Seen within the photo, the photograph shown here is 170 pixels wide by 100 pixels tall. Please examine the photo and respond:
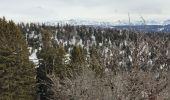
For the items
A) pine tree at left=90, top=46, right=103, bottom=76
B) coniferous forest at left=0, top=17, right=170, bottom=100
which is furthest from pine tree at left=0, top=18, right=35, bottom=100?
pine tree at left=90, top=46, right=103, bottom=76

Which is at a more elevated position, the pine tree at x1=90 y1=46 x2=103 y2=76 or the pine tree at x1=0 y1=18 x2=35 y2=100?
the pine tree at x1=90 y1=46 x2=103 y2=76

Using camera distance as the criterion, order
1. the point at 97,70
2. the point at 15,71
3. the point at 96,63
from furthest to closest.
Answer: the point at 15,71, the point at 97,70, the point at 96,63

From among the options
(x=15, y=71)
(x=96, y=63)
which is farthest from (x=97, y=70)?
(x=15, y=71)

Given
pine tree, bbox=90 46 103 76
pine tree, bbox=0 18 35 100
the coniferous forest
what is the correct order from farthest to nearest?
pine tree, bbox=0 18 35 100 → pine tree, bbox=90 46 103 76 → the coniferous forest

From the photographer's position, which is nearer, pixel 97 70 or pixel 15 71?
pixel 97 70

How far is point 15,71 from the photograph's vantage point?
56406 millimetres

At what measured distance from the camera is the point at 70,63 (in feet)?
216

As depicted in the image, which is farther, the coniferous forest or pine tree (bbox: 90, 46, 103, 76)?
pine tree (bbox: 90, 46, 103, 76)

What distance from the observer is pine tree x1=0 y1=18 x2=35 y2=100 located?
54.6 m

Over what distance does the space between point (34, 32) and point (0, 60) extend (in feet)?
429

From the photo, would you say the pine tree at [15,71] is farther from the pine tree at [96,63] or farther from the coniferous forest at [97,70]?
the pine tree at [96,63]

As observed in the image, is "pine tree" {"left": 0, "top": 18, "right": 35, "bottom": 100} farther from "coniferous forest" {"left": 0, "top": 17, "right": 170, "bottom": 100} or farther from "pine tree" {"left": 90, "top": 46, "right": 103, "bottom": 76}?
"pine tree" {"left": 90, "top": 46, "right": 103, "bottom": 76}

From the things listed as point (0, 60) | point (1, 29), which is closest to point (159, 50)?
point (0, 60)

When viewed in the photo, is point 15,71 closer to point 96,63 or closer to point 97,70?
point 97,70
